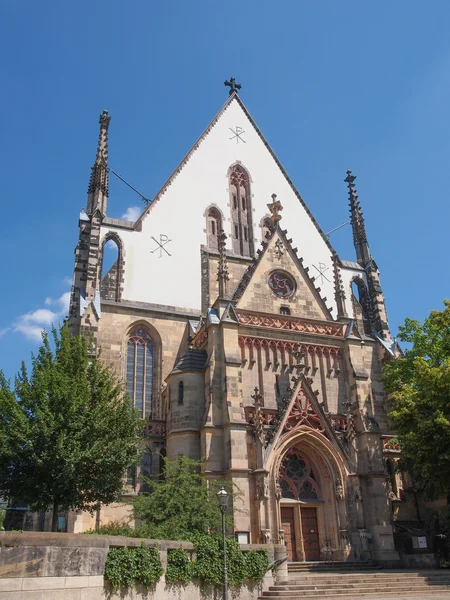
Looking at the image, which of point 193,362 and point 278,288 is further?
point 278,288

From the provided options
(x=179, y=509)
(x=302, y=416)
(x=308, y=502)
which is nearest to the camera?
(x=179, y=509)

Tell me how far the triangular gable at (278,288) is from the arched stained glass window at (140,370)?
521cm

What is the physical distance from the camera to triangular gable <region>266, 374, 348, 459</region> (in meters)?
24.1

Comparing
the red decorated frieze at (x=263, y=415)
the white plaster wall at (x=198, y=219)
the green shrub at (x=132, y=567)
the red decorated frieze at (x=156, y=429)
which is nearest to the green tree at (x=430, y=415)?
the red decorated frieze at (x=263, y=415)

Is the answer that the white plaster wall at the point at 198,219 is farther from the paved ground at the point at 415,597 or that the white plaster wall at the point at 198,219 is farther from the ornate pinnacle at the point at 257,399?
the paved ground at the point at 415,597

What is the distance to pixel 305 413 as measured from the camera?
24.4m

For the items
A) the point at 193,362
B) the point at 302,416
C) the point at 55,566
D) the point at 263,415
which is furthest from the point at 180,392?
the point at 55,566

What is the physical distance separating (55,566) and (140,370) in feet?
52.1

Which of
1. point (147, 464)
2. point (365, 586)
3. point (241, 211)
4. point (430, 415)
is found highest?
point (241, 211)

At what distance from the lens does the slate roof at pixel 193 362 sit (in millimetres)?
24922

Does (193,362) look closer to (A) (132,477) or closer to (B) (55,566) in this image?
(A) (132,477)

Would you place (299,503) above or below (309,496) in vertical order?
below

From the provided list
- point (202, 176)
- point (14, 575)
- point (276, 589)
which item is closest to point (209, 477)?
point (276, 589)

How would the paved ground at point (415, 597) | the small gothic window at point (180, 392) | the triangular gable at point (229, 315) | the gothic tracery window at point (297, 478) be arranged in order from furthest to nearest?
the triangular gable at point (229, 315)
the small gothic window at point (180, 392)
the gothic tracery window at point (297, 478)
the paved ground at point (415, 597)
